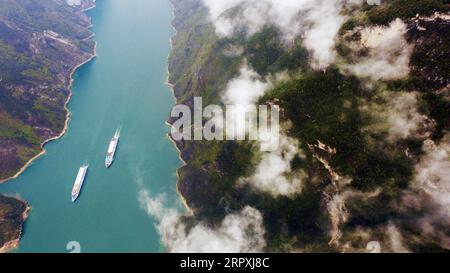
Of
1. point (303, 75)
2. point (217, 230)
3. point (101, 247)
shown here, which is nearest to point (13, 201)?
point (101, 247)

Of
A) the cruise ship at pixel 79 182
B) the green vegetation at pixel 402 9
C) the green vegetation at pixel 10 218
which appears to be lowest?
the green vegetation at pixel 10 218

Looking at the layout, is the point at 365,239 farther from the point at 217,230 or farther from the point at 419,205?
the point at 217,230

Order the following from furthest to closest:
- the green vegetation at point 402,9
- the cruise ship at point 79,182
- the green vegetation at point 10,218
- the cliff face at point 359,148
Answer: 1. the cruise ship at point 79,182
2. the green vegetation at point 10,218
3. the green vegetation at point 402,9
4. the cliff face at point 359,148

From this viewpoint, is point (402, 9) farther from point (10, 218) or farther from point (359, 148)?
point (10, 218)

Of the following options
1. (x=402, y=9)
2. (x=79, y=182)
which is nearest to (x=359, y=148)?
(x=402, y=9)

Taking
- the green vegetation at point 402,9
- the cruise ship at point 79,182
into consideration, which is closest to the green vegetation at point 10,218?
the cruise ship at point 79,182

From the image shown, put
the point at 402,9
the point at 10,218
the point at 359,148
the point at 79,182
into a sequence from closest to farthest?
the point at 359,148 < the point at 402,9 < the point at 10,218 < the point at 79,182

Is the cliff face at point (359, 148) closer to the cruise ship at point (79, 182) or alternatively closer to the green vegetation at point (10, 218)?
the cruise ship at point (79, 182)
